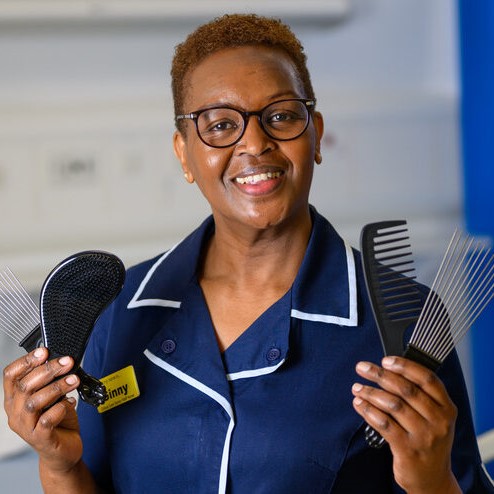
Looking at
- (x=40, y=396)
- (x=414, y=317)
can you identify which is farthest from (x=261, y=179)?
(x=40, y=396)

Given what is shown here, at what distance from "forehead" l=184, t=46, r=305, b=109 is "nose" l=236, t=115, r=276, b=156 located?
0.02 metres

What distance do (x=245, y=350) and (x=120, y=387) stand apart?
0.54ft

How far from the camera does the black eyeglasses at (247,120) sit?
102 centimetres

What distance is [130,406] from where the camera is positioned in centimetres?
108

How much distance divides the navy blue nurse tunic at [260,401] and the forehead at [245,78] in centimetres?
18

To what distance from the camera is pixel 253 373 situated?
1.03 metres

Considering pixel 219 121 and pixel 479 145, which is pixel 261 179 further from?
pixel 479 145

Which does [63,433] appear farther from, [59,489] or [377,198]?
[377,198]

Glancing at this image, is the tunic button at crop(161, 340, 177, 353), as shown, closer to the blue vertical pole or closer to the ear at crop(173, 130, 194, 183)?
the ear at crop(173, 130, 194, 183)

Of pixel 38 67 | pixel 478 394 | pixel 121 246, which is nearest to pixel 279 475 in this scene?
pixel 121 246

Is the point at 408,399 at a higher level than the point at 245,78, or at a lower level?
lower

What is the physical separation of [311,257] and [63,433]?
348 millimetres

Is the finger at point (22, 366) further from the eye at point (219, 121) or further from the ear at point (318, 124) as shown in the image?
the ear at point (318, 124)

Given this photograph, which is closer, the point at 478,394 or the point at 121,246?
the point at 121,246
